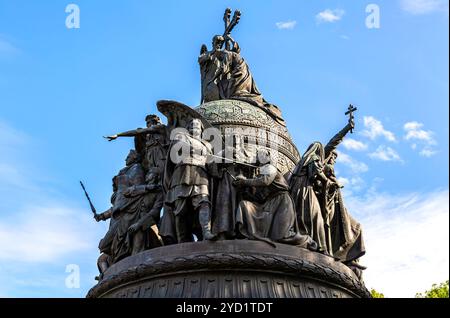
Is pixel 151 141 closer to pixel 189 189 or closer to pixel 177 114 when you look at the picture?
pixel 177 114

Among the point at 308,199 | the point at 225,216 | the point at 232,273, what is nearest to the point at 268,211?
the point at 225,216

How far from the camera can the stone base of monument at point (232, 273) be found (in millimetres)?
12039

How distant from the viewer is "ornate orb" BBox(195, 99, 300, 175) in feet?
49.5

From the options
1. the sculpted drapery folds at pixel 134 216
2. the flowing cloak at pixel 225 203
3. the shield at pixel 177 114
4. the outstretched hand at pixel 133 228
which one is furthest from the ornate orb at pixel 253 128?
the outstretched hand at pixel 133 228

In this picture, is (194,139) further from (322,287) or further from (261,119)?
(322,287)

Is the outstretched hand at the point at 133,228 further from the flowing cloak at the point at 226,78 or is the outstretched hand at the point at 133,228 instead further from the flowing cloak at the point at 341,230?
the flowing cloak at the point at 226,78

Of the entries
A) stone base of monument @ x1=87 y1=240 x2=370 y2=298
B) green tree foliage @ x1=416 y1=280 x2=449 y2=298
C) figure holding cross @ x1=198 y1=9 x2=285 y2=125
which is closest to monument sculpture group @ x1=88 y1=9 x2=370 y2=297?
stone base of monument @ x1=87 y1=240 x2=370 y2=298

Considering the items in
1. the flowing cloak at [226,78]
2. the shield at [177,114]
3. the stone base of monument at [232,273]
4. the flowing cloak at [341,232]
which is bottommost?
the stone base of monument at [232,273]

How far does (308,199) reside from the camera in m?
13.5

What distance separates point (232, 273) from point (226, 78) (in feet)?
21.7

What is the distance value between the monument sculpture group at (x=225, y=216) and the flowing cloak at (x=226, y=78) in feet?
4.42

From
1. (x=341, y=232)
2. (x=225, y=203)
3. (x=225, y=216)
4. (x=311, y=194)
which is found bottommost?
(x=341, y=232)
